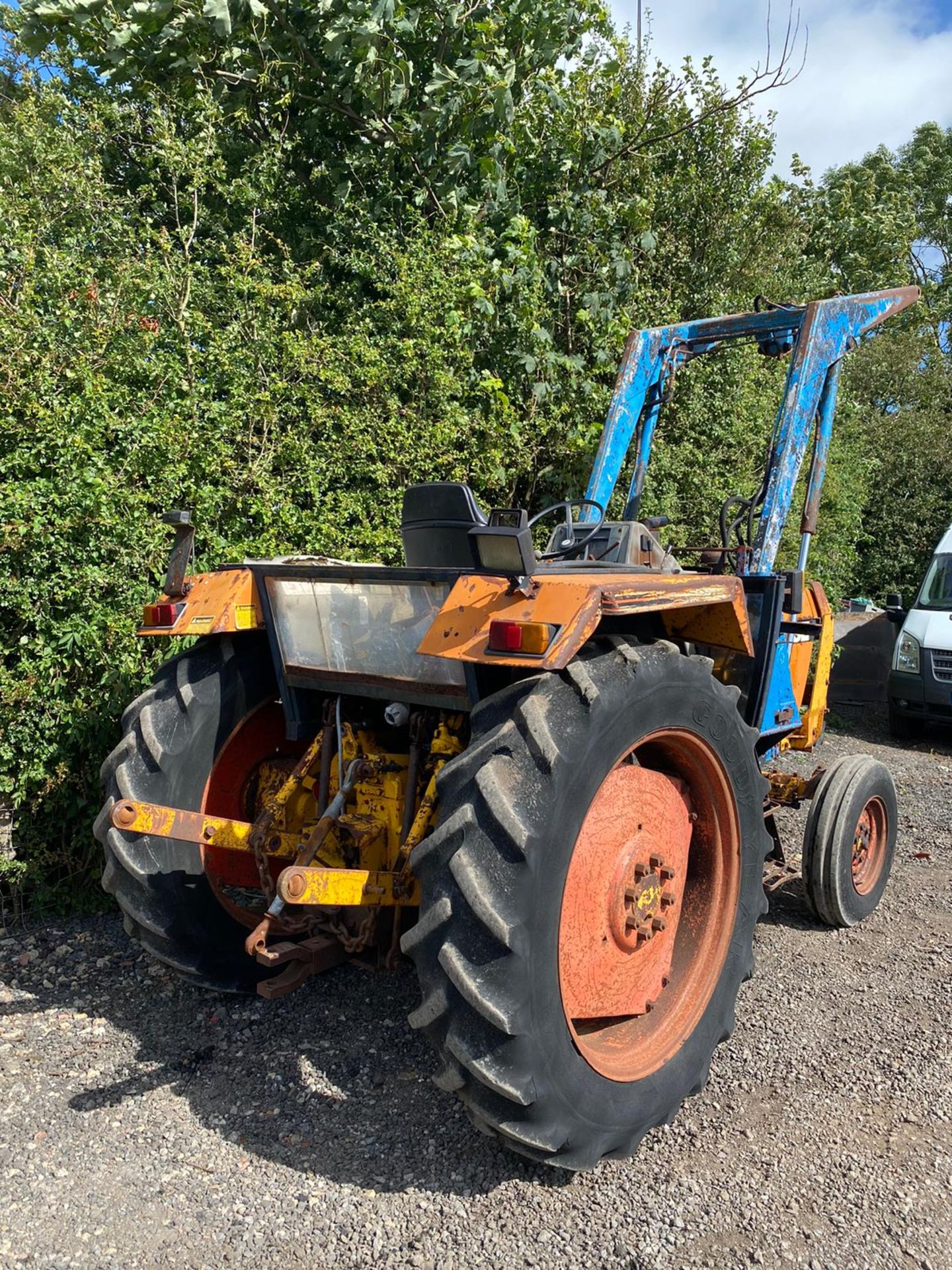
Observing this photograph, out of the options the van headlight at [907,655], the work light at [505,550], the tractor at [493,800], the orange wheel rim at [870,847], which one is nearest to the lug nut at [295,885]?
the tractor at [493,800]

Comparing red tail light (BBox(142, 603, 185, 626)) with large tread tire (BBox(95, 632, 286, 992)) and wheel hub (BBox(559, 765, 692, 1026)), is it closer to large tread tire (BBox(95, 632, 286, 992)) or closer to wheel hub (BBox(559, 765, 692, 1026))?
large tread tire (BBox(95, 632, 286, 992))

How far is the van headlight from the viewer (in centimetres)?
830

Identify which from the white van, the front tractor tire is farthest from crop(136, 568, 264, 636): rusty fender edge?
the white van

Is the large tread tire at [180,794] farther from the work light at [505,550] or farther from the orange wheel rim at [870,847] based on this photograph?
the orange wheel rim at [870,847]

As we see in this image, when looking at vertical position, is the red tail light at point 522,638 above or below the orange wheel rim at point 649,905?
above

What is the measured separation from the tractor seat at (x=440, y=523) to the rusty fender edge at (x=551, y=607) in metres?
0.52

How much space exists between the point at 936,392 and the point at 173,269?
14.5 m

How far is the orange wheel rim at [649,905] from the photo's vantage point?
2.46 meters

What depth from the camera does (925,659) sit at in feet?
26.9

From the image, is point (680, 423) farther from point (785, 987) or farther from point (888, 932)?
point (785, 987)

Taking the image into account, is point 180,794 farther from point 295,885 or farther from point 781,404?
point 781,404

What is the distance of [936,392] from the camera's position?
623 inches

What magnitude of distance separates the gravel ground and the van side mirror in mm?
5814

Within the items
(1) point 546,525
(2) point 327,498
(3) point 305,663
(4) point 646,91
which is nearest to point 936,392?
(4) point 646,91
